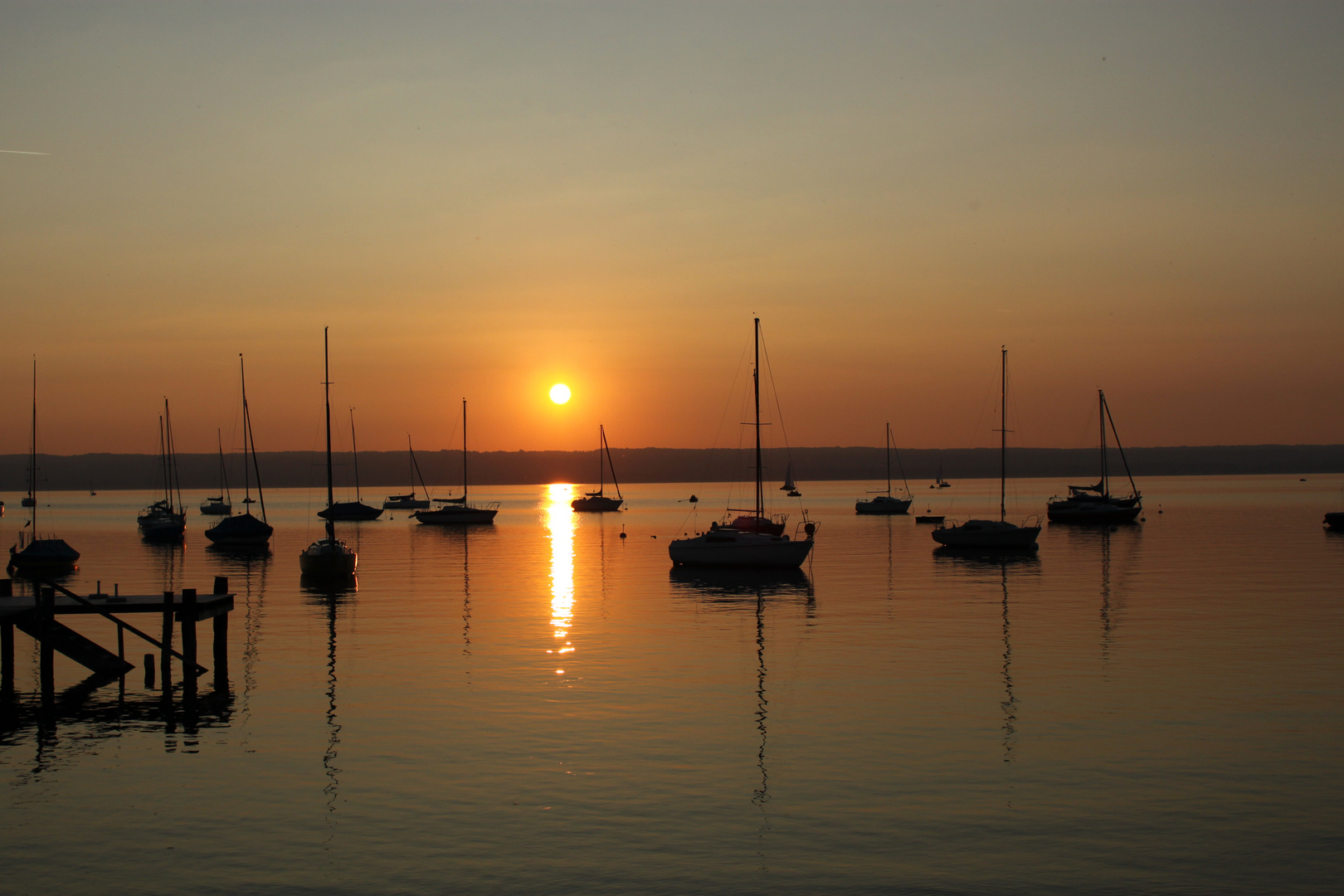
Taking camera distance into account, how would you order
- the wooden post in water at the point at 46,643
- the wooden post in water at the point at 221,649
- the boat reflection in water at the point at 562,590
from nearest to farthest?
1. the wooden post in water at the point at 46,643
2. the wooden post in water at the point at 221,649
3. the boat reflection in water at the point at 562,590

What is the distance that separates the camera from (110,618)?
29.0 meters

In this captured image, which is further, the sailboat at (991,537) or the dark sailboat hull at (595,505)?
the dark sailboat hull at (595,505)

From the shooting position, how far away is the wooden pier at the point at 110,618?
27281 millimetres

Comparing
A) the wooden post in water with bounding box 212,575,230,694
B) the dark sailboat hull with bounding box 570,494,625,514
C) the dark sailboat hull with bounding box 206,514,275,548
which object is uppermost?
the wooden post in water with bounding box 212,575,230,694

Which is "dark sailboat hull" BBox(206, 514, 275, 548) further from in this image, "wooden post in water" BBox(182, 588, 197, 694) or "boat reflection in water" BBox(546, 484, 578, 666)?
"wooden post in water" BBox(182, 588, 197, 694)

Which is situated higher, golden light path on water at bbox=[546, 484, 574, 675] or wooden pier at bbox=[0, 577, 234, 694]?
wooden pier at bbox=[0, 577, 234, 694]

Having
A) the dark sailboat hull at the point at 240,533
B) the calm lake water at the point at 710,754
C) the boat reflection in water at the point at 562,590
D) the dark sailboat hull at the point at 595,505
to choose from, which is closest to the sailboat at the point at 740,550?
the boat reflection in water at the point at 562,590

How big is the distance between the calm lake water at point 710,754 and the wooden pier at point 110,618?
1.04 meters

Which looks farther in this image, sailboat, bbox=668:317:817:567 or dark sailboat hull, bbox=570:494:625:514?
dark sailboat hull, bbox=570:494:625:514

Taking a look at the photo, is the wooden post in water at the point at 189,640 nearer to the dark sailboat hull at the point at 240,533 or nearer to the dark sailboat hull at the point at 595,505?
the dark sailboat hull at the point at 240,533

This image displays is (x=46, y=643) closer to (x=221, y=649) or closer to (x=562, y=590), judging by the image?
(x=221, y=649)

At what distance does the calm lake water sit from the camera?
15188 millimetres

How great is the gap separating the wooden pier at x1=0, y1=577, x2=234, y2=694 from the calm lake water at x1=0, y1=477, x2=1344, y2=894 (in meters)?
1.04

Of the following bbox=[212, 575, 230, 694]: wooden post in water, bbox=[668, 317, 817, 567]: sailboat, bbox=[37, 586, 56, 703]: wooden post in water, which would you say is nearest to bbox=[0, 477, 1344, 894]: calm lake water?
bbox=[37, 586, 56, 703]: wooden post in water
